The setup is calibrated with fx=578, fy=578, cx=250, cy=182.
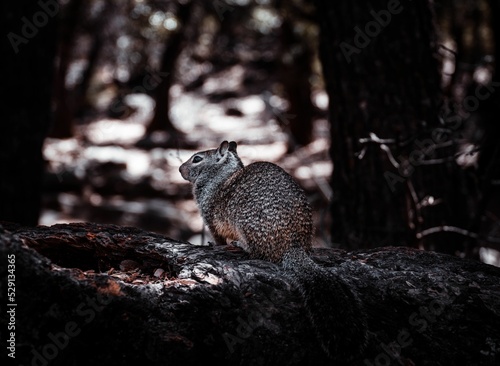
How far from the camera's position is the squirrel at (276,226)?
8.73ft

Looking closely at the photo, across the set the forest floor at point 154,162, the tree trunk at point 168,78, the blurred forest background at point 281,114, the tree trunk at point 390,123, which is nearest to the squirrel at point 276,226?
the blurred forest background at point 281,114

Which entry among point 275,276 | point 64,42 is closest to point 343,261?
point 275,276

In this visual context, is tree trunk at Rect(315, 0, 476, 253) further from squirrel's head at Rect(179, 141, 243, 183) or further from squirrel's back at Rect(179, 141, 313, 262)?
squirrel's back at Rect(179, 141, 313, 262)

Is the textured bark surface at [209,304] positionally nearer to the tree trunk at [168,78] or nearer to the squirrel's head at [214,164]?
the squirrel's head at [214,164]

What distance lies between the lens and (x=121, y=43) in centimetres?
2241

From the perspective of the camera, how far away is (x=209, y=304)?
263 centimetres

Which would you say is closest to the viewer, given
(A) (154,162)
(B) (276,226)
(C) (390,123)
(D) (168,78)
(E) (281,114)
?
(B) (276,226)

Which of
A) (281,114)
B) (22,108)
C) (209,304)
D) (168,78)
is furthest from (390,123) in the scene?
(168,78)

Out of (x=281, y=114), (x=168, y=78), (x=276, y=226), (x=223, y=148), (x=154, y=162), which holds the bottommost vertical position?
(x=276, y=226)

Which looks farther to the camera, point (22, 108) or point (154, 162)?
point (154, 162)

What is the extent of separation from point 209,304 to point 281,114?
118 inches

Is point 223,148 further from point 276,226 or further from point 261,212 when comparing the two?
point 276,226

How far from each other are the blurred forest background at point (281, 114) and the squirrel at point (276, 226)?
0.65m

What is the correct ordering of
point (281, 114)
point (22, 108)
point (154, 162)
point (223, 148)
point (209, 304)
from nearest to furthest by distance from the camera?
point (209, 304) → point (223, 148) → point (281, 114) → point (22, 108) → point (154, 162)
